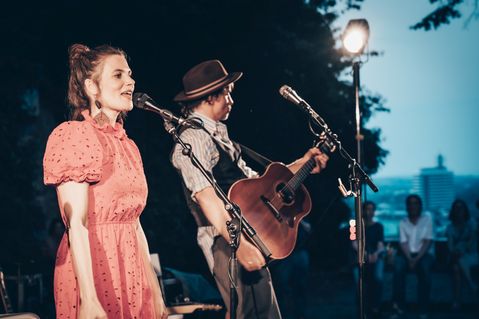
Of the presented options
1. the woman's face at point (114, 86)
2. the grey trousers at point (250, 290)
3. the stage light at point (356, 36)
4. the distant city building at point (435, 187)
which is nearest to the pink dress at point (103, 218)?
the woman's face at point (114, 86)

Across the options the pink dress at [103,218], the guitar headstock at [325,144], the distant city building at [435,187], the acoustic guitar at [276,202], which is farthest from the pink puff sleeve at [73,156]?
the distant city building at [435,187]

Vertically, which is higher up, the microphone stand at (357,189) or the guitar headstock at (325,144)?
the guitar headstock at (325,144)

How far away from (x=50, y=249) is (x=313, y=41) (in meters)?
6.92

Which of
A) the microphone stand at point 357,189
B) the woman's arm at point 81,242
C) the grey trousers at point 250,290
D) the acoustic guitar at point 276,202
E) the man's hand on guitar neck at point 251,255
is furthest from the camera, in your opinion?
the microphone stand at point 357,189

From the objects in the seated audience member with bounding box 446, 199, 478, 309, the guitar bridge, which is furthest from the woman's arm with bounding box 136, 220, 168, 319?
the seated audience member with bounding box 446, 199, 478, 309

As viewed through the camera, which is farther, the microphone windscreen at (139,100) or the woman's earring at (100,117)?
the microphone windscreen at (139,100)

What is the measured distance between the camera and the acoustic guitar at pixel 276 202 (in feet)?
13.8

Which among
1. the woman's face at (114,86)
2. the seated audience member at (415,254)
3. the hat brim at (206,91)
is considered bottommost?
the seated audience member at (415,254)

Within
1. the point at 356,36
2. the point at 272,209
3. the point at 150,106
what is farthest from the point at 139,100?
the point at 356,36

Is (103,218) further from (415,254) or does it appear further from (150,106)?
(415,254)

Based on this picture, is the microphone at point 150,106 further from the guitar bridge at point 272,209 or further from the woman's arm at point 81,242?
the guitar bridge at point 272,209

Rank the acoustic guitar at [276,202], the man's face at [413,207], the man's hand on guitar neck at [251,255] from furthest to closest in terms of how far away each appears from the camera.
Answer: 1. the man's face at [413,207]
2. the acoustic guitar at [276,202]
3. the man's hand on guitar neck at [251,255]

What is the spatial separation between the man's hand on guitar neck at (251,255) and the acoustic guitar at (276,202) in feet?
1.05

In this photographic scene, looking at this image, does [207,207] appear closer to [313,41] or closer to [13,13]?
[13,13]
